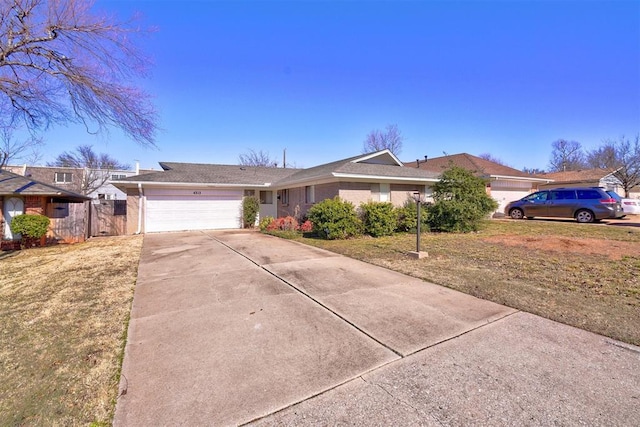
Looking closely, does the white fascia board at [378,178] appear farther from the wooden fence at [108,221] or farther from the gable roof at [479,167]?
the wooden fence at [108,221]

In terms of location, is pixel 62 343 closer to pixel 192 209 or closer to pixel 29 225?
pixel 29 225

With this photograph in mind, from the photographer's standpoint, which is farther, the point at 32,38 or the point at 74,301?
the point at 32,38

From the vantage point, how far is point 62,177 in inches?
1203

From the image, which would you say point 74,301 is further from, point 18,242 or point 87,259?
point 18,242

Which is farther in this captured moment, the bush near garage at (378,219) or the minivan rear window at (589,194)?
the minivan rear window at (589,194)

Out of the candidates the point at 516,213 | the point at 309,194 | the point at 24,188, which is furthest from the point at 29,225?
the point at 516,213

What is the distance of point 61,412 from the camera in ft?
7.04

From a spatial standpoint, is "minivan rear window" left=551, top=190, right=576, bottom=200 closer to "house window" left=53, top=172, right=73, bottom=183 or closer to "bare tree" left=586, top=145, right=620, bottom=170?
"bare tree" left=586, top=145, right=620, bottom=170

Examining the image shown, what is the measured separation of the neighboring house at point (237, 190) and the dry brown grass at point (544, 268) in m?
3.43

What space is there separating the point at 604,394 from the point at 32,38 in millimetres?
14190

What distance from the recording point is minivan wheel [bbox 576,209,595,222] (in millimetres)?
13627

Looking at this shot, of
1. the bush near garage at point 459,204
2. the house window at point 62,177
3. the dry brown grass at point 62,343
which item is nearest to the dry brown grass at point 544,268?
the bush near garage at point 459,204

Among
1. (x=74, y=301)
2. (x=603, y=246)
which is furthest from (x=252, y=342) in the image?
(x=603, y=246)

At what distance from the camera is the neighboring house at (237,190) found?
529 inches
